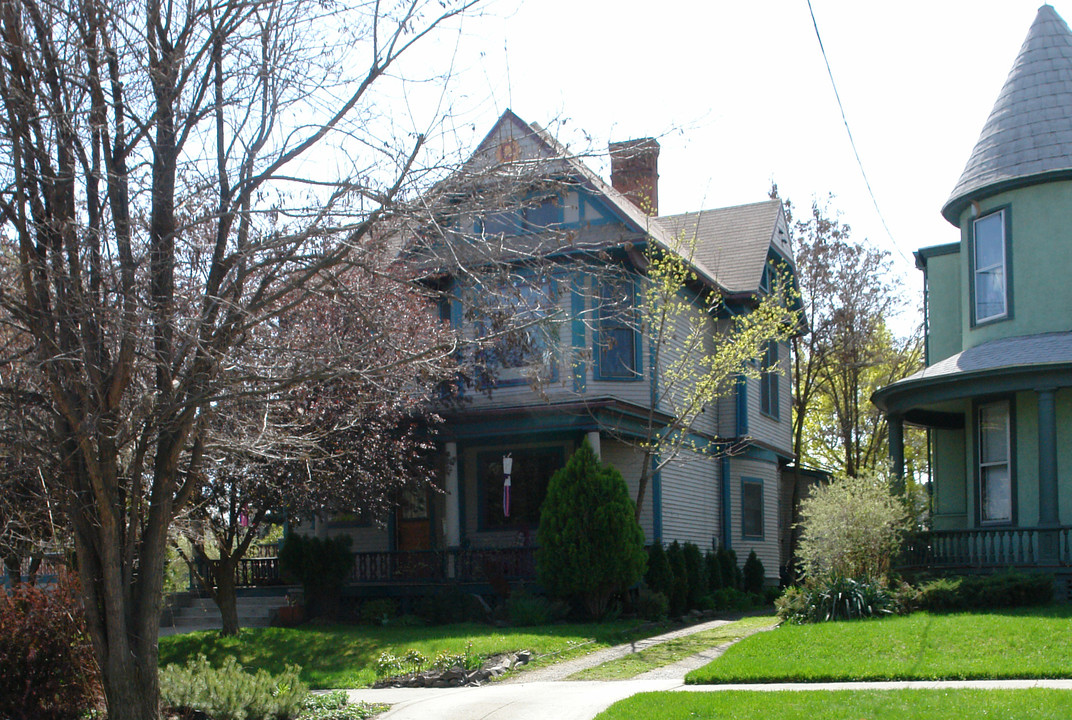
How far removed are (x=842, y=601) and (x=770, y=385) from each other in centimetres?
1299

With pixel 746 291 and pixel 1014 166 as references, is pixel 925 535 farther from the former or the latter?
pixel 746 291

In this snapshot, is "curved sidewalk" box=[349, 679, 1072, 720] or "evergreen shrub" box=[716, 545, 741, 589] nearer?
"curved sidewalk" box=[349, 679, 1072, 720]

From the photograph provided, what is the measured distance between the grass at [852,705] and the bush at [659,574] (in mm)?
9358

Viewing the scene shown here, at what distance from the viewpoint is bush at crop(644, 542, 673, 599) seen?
19.2 meters

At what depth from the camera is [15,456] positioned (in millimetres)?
8562

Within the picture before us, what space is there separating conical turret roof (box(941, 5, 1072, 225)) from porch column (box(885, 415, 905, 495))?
3832 mm

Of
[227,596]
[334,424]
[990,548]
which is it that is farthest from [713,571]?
[334,424]

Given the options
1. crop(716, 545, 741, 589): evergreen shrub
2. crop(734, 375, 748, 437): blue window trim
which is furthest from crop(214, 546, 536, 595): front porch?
crop(734, 375, 748, 437): blue window trim

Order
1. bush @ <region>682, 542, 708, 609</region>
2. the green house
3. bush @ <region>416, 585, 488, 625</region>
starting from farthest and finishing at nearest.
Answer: bush @ <region>682, 542, 708, 609</region>
bush @ <region>416, 585, 488, 625</region>
the green house

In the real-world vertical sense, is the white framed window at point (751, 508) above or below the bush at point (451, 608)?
above

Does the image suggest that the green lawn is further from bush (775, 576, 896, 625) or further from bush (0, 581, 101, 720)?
bush (0, 581, 101, 720)

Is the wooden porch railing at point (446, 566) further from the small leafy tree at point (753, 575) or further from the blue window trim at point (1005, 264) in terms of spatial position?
the blue window trim at point (1005, 264)

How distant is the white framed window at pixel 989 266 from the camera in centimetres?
1753

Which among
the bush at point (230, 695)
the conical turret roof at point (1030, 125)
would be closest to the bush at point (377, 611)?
the bush at point (230, 695)
